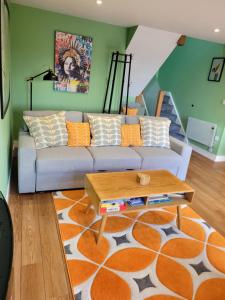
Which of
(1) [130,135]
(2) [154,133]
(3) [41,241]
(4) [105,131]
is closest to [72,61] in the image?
(4) [105,131]

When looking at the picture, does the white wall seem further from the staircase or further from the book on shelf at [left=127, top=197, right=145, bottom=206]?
the book on shelf at [left=127, top=197, right=145, bottom=206]

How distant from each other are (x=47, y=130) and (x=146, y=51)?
236 centimetres

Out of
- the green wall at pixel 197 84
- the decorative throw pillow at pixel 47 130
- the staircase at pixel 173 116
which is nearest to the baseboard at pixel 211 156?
the green wall at pixel 197 84

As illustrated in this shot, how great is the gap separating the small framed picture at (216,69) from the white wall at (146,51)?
99 cm

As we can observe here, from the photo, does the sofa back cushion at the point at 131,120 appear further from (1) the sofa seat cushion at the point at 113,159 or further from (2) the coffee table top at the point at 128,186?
(2) the coffee table top at the point at 128,186

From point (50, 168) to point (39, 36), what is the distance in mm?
2202

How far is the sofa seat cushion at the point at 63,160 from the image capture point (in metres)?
2.53

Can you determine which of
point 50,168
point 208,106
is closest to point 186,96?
point 208,106

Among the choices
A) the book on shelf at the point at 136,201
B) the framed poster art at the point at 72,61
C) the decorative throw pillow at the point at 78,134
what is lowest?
the book on shelf at the point at 136,201

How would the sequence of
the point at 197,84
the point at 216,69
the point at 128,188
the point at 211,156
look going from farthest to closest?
the point at 197,84
the point at 211,156
the point at 216,69
the point at 128,188

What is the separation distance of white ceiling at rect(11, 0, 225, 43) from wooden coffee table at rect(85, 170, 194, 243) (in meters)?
1.81

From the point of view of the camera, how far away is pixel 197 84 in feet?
16.0

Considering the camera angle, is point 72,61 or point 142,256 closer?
point 142,256

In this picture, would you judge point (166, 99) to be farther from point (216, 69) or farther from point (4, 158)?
point (4, 158)
